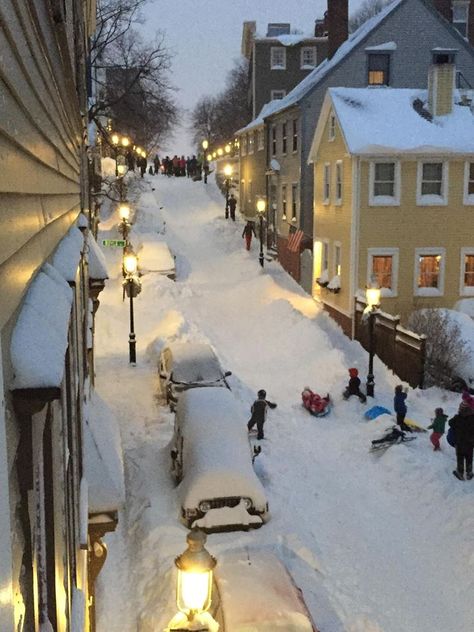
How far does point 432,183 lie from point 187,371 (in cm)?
1434

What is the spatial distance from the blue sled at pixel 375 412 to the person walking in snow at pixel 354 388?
3.50 feet

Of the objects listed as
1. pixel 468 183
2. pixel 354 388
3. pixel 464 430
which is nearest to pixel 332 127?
pixel 468 183

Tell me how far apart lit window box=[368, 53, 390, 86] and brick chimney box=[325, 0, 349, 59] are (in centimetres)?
282

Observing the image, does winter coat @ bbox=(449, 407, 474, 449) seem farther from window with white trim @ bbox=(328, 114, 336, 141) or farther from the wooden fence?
window with white trim @ bbox=(328, 114, 336, 141)

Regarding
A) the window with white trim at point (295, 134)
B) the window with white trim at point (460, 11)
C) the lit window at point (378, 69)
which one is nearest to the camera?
the lit window at point (378, 69)

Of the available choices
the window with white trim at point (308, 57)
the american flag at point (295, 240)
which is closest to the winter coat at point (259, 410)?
the american flag at point (295, 240)

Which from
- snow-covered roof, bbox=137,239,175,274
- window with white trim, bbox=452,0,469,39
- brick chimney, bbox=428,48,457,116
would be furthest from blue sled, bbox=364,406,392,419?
window with white trim, bbox=452,0,469,39

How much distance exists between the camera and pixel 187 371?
1741cm

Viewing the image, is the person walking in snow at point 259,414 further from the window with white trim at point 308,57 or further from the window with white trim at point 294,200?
the window with white trim at point 308,57

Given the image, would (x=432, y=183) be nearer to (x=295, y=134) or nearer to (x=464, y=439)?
(x=295, y=134)

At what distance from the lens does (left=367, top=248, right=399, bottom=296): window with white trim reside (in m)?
26.9

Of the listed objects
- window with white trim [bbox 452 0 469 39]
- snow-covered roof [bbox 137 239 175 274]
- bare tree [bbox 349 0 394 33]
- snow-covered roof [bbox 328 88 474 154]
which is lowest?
snow-covered roof [bbox 137 239 175 274]

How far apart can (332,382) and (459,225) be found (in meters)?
9.92

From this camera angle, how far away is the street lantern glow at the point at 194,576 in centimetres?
621
